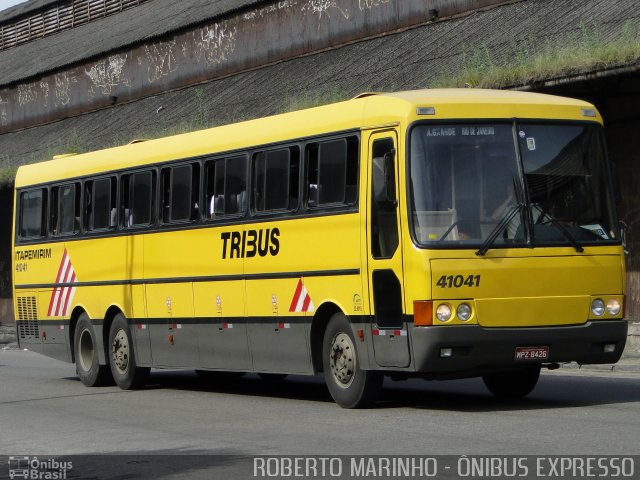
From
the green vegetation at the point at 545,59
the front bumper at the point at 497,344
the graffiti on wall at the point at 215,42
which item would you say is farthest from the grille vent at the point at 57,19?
the front bumper at the point at 497,344

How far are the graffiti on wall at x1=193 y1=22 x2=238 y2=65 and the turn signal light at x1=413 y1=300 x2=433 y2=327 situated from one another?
88.0 feet

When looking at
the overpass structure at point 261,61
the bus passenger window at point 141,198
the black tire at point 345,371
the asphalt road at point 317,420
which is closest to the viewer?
the asphalt road at point 317,420

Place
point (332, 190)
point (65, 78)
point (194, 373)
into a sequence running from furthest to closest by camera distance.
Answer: point (65, 78) < point (194, 373) < point (332, 190)

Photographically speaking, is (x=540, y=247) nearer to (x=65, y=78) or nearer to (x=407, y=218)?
(x=407, y=218)

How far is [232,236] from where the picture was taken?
1697cm

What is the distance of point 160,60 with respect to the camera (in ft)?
141

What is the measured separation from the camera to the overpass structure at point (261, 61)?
22578mm

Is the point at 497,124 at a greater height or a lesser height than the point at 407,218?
greater

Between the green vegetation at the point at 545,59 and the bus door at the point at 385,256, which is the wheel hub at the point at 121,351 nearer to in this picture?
the bus door at the point at 385,256

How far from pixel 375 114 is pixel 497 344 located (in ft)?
8.56

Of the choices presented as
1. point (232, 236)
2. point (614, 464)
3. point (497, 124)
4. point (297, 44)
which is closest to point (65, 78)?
point (297, 44)

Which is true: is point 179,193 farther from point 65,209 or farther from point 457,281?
point 457,281

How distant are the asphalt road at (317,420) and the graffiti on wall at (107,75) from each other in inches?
1018

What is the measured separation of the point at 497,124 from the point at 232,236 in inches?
161
